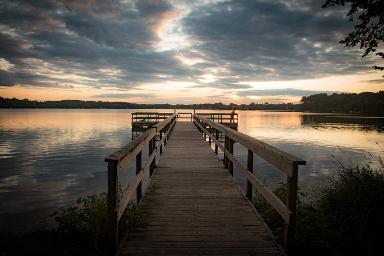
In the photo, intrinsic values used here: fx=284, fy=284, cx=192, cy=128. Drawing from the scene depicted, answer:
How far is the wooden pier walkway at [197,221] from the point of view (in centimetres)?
365

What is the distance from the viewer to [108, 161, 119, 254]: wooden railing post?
3336 mm

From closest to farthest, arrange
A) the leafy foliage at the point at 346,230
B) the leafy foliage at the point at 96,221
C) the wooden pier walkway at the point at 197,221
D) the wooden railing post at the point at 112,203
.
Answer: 1. the wooden railing post at the point at 112,203
2. the wooden pier walkway at the point at 197,221
3. the leafy foliage at the point at 346,230
4. the leafy foliage at the point at 96,221

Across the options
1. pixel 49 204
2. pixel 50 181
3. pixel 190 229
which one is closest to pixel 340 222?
pixel 190 229

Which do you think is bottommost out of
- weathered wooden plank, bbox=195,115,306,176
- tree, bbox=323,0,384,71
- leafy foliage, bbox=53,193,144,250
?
leafy foliage, bbox=53,193,144,250

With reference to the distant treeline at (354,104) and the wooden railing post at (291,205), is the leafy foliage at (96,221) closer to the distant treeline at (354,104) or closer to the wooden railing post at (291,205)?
the wooden railing post at (291,205)

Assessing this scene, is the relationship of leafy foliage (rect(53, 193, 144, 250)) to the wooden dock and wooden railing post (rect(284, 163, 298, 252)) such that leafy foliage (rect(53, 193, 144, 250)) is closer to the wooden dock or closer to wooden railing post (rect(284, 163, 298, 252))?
the wooden dock

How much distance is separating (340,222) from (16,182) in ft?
49.8

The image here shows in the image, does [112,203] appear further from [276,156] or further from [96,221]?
[276,156]

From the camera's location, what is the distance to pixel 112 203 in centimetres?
345

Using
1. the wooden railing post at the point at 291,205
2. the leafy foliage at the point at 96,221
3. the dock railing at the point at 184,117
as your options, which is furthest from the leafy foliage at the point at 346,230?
the dock railing at the point at 184,117

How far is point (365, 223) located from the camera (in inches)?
175

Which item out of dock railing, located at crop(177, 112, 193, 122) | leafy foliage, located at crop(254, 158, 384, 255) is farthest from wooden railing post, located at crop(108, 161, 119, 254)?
dock railing, located at crop(177, 112, 193, 122)

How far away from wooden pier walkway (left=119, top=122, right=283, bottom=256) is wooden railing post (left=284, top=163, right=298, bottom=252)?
0.68 feet

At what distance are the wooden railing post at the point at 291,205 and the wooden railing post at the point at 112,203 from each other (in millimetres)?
2042
